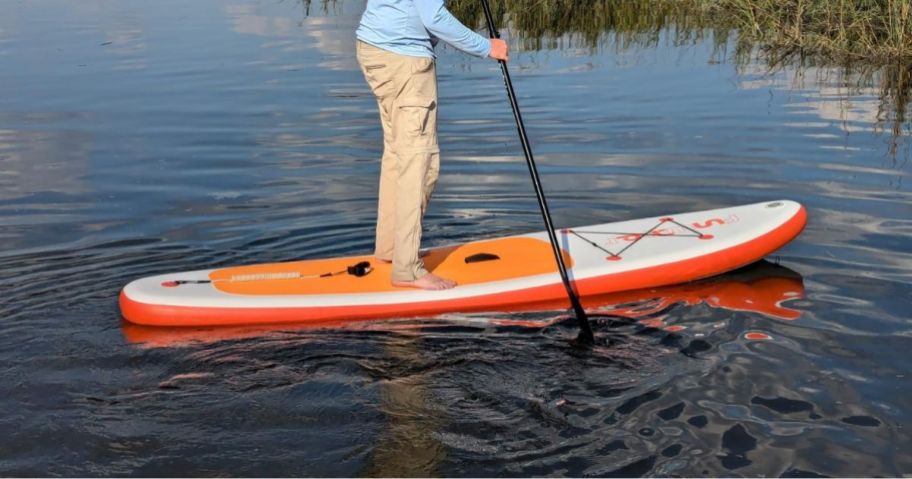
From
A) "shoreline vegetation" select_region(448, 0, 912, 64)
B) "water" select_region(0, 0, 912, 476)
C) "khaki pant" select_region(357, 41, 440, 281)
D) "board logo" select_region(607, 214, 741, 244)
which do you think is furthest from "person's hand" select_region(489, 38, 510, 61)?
"shoreline vegetation" select_region(448, 0, 912, 64)

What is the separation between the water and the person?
50 cm

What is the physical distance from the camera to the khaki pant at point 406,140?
626cm

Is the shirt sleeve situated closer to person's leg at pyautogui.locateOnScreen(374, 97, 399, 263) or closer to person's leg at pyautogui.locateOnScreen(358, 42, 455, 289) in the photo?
person's leg at pyautogui.locateOnScreen(358, 42, 455, 289)

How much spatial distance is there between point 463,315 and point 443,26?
1.63m

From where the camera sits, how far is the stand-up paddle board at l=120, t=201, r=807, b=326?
6.40m

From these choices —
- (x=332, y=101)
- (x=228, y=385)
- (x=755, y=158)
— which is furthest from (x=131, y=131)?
(x=228, y=385)

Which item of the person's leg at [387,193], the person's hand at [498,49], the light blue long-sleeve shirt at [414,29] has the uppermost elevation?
the light blue long-sleeve shirt at [414,29]

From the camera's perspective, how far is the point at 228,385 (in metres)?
5.42

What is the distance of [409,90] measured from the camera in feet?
20.6

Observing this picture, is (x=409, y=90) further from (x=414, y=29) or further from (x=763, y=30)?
(x=763, y=30)

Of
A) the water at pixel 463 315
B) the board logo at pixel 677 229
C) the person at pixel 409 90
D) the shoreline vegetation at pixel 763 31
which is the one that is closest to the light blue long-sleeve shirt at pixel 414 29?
the person at pixel 409 90

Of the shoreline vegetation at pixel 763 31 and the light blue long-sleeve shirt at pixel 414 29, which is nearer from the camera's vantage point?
the light blue long-sleeve shirt at pixel 414 29

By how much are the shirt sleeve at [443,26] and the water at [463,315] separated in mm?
1536

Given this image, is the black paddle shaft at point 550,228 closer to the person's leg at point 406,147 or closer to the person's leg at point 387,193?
the person's leg at point 406,147
